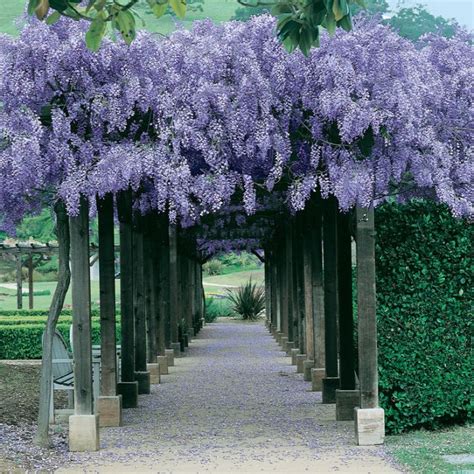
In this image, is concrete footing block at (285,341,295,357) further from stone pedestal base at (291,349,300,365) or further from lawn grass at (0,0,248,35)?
lawn grass at (0,0,248,35)

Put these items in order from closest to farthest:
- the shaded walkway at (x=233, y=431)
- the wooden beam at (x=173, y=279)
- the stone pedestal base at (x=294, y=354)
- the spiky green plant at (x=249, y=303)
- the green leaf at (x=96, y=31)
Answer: the green leaf at (x=96, y=31) < the shaded walkway at (x=233, y=431) < the stone pedestal base at (x=294, y=354) < the wooden beam at (x=173, y=279) < the spiky green plant at (x=249, y=303)

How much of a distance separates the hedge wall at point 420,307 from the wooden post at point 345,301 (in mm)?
938

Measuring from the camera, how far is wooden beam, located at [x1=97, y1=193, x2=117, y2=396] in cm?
868

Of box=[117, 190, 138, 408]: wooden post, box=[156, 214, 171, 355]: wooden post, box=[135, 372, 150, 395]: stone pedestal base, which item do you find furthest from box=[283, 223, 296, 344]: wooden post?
box=[117, 190, 138, 408]: wooden post

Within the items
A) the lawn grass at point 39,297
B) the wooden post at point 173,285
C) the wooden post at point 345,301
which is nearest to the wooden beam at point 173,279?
the wooden post at point 173,285

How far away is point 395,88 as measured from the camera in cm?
715

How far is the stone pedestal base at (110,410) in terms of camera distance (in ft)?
29.5

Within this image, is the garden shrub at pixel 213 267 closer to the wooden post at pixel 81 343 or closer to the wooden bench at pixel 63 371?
the wooden bench at pixel 63 371

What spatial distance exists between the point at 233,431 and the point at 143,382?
3.17 meters

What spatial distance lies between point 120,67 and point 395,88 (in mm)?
2026

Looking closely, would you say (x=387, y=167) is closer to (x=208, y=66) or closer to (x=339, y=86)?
(x=339, y=86)

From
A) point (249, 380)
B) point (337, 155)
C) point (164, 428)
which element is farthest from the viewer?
point (249, 380)

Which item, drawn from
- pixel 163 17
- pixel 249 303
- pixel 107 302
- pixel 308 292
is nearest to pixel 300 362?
pixel 308 292

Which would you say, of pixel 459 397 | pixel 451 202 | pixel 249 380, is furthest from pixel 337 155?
pixel 249 380
